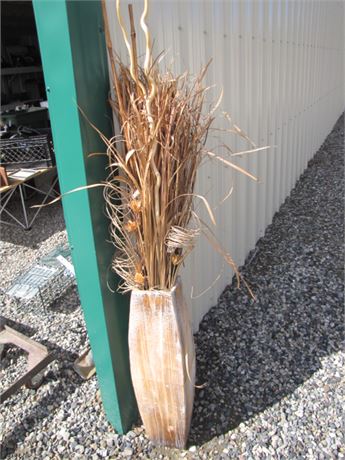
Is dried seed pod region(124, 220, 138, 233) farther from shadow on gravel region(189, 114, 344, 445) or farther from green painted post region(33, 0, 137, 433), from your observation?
shadow on gravel region(189, 114, 344, 445)

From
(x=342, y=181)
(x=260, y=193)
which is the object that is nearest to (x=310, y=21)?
(x=342, y=181)

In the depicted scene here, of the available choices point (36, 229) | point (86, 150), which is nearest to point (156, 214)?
point (86, 150)

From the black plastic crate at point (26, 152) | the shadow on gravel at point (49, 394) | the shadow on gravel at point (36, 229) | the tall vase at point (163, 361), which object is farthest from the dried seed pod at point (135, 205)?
the black plastic crate at point (26, 152)

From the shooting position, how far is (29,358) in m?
2.10

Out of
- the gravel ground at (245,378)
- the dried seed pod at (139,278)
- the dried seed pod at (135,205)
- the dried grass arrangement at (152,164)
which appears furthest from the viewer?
the gravel ground at (245,378)

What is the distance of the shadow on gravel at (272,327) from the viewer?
1906 mm

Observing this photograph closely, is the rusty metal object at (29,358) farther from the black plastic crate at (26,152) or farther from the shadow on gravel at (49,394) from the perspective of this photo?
the black plastic crate at (26,152)

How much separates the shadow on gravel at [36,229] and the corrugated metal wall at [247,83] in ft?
6.91

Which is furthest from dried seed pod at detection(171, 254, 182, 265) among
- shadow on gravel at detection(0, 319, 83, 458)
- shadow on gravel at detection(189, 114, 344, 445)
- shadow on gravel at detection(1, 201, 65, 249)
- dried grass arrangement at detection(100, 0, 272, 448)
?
shadow on gravel at detection(1, 201, 65, 249)

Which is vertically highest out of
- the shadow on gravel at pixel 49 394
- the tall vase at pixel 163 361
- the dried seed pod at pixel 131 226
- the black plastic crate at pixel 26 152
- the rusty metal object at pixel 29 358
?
the dried seed pod at pixel 131 226

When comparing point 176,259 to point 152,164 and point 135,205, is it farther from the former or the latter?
point 152,164

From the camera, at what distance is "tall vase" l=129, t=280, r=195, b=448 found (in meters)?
1.44

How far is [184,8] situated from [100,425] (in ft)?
6.76

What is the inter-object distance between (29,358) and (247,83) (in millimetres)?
2284
